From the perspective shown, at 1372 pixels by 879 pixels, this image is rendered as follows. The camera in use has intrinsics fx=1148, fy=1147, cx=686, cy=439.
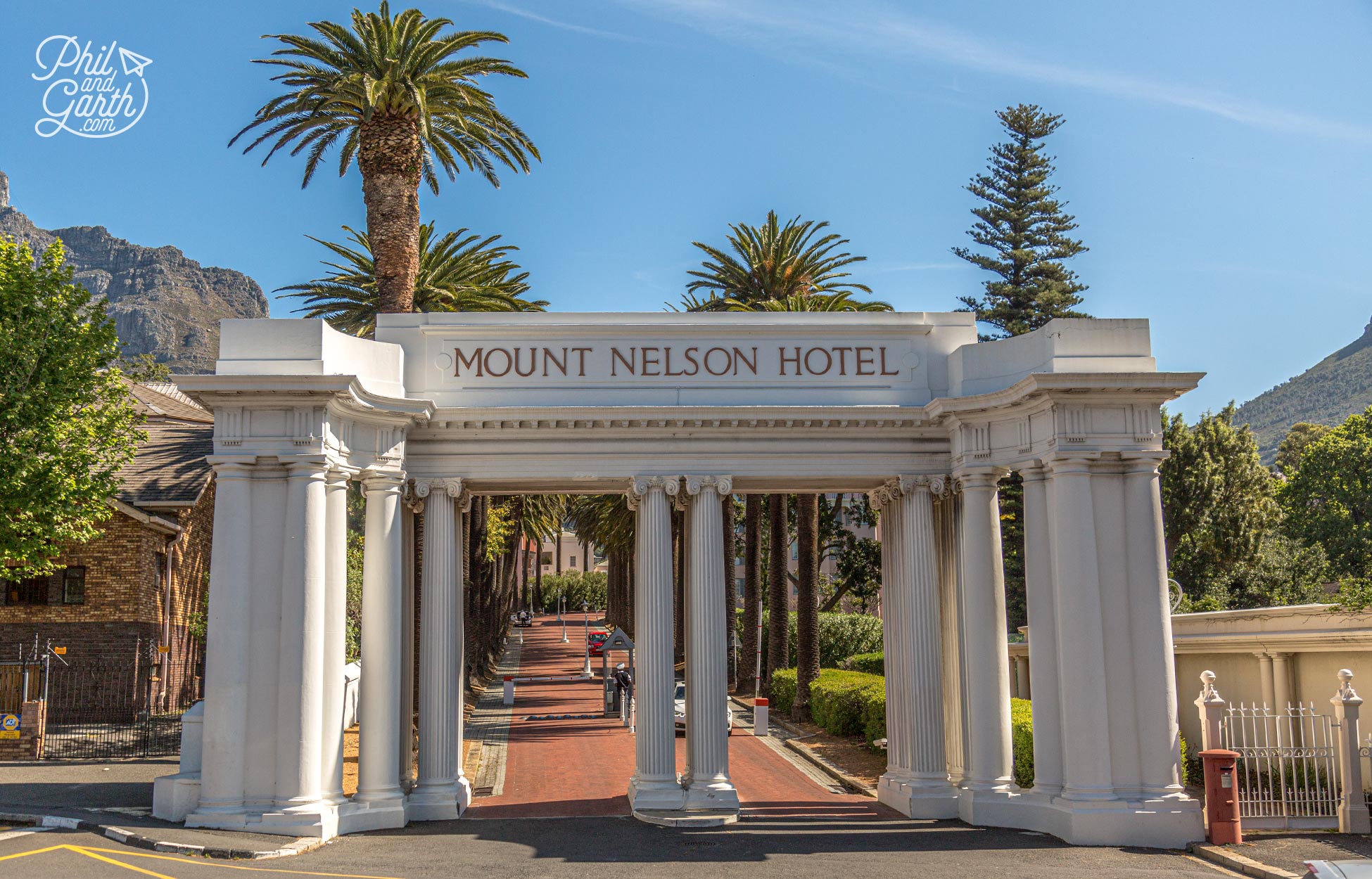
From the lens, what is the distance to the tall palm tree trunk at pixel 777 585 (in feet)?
114

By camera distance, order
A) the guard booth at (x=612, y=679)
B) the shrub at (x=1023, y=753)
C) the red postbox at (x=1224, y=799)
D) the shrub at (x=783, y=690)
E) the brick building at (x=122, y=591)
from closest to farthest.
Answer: the red postbox at (x=1224, y=799) < the shrub at (x=1023, y=753) < the brick building at (x=122, y=591) < the shrub at (x=783, y=690) < the guard booth at (x=612, y=679)

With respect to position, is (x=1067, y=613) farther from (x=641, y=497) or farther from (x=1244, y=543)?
(x=1244, y=543)

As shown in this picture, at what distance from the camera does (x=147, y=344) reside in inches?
6225

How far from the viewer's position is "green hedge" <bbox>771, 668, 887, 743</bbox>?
2670cm

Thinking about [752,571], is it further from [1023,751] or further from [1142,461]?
[1142,461]

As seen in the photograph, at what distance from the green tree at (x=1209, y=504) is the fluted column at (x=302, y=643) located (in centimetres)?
4247

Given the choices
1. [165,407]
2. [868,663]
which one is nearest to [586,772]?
[868,663]

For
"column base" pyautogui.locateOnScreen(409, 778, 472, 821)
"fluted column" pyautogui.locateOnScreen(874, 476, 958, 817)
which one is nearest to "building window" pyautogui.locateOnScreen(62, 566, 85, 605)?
"column base" pyautogui.locateOnScreen(409, 778, 472, 821)

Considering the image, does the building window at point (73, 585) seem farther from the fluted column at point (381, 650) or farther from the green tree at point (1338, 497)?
the green tree at point (1338, 497)

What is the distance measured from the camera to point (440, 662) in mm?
18766

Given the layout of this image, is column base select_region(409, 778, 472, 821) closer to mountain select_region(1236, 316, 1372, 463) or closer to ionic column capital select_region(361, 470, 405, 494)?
ionic column capital select_region(361, 470, 405, 494)

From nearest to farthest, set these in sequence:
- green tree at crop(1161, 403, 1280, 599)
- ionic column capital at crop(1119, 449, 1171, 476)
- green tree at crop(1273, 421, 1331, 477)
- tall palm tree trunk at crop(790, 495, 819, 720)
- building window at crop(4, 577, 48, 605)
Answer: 1. ionic column capital at crop(1119, 449, 1171, 476)
2. building window at crop(4, 577, 48, 605)
3. tall palm tree trunk at crop(790, 495, 819, 720)
4. green tree at crop(1161, 403, 1280, 599)
5. green tree at crop(1273, 421, 1331, 477)

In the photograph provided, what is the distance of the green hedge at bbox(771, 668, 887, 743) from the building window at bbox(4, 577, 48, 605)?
71.1ft

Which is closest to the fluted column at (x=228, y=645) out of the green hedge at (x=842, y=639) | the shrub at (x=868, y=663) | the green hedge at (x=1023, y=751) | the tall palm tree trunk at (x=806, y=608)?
the green hedge at (x=1023, y=751)
